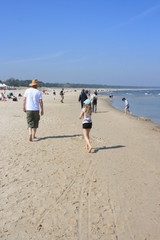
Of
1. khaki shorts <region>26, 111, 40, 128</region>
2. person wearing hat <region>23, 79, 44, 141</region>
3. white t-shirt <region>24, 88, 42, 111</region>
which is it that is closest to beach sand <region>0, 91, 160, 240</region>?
khaki shorts <region>26, 111, 40, 128</region>

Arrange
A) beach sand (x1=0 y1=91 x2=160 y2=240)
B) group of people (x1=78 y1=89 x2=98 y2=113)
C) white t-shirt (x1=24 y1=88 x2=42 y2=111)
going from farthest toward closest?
group of people (x1=78 y1=89 x2=98 y2=113)
white t-shirt (x1=24 y1=88 x2=42 y2=111)
beach sand (x1=0 y1=91 x2=160 y2=240)

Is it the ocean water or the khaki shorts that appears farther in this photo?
the ocean water

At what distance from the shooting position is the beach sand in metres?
3.40

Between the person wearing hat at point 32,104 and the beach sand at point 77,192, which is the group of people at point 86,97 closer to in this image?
the person wearing hat at point 32,104

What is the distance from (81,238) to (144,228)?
894 mm

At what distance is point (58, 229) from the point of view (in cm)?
336

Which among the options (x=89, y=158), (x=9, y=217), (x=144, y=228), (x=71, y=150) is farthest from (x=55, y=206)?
(x=71, y=150)

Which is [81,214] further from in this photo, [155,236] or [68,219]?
[155,236]

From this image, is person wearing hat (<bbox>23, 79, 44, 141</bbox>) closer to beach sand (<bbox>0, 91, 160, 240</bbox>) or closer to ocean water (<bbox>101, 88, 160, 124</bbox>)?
beach sand (<bbox>0, 91, 160, 240</bbox>)

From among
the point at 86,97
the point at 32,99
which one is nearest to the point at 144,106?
the point at 86,97

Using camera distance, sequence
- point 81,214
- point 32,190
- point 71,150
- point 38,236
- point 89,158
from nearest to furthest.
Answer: point 38,236
point 81,214
point 32,190
point 89,158
point 71,150

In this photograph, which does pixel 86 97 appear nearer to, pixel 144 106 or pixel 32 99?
pixel 32 99

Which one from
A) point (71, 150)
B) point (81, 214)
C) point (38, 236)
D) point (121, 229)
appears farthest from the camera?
point (71, 150)

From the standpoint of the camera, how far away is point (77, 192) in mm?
4496
